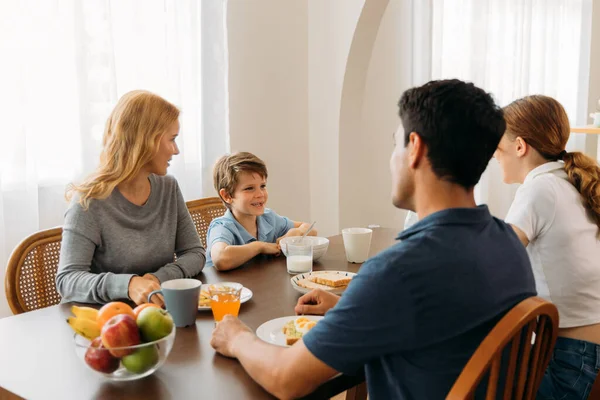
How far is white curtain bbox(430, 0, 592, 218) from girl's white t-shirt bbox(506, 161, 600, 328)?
306 cm

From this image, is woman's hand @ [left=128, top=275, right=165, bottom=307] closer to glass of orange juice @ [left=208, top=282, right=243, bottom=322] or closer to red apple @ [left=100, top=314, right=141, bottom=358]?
glass of orange juice @ [left=208, top=282, right=243, bottom=322]

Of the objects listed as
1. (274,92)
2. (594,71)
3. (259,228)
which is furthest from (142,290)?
(594,71)

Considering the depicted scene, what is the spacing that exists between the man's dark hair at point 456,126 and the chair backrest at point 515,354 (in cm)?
25

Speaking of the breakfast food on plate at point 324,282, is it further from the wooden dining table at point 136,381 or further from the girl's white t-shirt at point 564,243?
the girl's white t-shirt at point 564,243

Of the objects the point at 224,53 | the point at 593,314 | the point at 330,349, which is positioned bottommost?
the point at 593,314

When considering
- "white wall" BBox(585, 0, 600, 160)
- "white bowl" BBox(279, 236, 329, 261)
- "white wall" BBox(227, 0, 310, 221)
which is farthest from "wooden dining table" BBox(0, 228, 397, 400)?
"white wall" BBox(585, 0, 600, 160)

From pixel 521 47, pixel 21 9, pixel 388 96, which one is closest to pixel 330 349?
pixel 21 9

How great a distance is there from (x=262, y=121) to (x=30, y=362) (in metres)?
2.44

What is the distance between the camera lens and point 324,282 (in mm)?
1694

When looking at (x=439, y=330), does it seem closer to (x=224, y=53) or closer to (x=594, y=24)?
(x=224, y=53)

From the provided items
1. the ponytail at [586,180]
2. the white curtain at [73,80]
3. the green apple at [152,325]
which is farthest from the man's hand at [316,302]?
the white curtain at [73,80]

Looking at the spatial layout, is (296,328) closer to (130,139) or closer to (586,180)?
(130,139)

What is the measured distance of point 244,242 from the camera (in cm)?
212

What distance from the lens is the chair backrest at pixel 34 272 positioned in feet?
5.69
